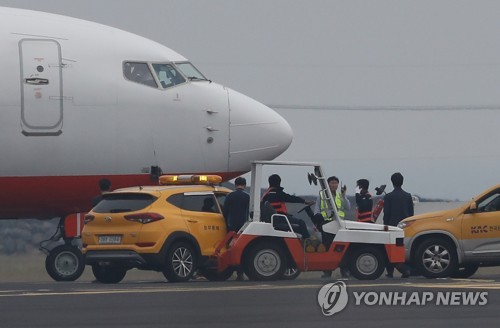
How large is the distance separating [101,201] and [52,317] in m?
7.93

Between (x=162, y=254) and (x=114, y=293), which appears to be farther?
(x=162, y=254)

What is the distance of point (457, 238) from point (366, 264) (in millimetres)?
1819

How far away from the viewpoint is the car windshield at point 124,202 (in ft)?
73.8

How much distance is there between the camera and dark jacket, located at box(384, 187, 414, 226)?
25.6 meters

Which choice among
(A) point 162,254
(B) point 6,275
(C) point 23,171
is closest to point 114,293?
(A) point 162,254

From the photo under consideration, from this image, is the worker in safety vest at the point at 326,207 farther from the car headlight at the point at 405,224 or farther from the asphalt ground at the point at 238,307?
the asphalt ground at the point at 238,307

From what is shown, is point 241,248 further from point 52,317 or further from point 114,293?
point 52,317

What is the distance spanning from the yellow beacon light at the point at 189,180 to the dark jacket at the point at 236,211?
753mm

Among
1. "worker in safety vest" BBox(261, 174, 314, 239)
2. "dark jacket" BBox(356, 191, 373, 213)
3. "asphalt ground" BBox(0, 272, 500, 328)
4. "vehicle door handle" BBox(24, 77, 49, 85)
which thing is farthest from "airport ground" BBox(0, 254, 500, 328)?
"dark jacket" BBox(356, 191, 373, 213)

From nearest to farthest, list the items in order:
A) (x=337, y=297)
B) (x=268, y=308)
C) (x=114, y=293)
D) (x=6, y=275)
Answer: (x=268, y=308) < (x=337, y=297) < (x=114, y=293) < (x=6, y=275)

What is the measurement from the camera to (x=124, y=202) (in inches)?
891

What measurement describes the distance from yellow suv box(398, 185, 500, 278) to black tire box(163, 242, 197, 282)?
4.02m

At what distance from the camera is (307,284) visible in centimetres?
2059

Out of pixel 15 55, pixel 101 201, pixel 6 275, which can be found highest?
pixel 15 55
